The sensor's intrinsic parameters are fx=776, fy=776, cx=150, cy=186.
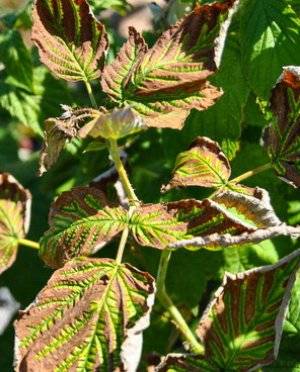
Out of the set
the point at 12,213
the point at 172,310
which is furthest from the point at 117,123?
the point at 12,213

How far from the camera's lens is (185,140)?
127cm

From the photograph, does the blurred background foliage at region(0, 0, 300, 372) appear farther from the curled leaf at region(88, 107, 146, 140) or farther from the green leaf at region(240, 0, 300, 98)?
the curled leaf at region(88, 107, 146, 140)

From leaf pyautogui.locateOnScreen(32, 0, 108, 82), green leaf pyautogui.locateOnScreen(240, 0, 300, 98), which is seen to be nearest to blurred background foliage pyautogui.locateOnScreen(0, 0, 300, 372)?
green leaf pyautogui.locateOnScreen(240, 0, 300, 98)

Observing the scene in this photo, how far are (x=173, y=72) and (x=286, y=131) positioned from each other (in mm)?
172

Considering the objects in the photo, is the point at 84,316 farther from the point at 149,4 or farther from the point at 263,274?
the point at 149,4

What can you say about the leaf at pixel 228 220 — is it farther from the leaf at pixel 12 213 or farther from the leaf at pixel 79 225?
the leaf at pixel 12 213

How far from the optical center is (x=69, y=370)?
0.90m

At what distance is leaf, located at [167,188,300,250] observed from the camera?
844 millimetres

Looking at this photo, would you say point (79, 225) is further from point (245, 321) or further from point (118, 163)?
point (245, 321)

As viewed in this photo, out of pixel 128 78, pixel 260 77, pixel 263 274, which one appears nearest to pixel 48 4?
pixel 128 78

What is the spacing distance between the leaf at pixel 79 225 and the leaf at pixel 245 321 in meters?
0.16

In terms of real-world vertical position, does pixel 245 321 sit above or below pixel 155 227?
below

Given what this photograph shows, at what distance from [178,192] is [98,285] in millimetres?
402

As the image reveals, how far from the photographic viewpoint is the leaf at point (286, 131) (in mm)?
988
